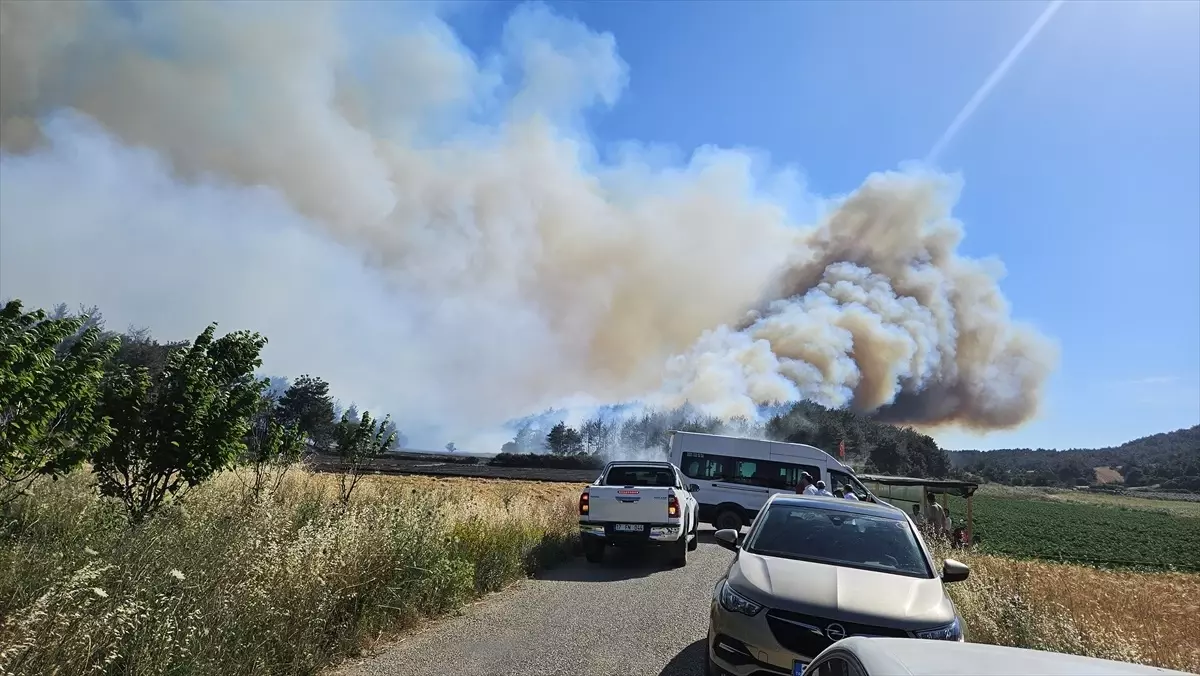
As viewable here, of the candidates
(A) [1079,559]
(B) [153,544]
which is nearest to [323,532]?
(B) [153,544]

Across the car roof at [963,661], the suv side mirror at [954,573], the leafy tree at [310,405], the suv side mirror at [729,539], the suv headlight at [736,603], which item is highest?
the leafy tree at [310,405]

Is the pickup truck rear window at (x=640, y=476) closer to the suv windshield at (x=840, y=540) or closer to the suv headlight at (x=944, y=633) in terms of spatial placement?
the suv windshield at (x=840, y=540)

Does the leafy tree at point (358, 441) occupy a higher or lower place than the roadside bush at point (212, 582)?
higher

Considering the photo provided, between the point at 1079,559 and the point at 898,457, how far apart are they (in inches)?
2259

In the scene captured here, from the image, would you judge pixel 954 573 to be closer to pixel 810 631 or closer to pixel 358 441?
pixel 810 631

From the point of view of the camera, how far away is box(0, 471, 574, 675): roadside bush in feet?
11.0

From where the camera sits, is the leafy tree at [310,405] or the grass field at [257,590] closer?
the grass field at [257,590]

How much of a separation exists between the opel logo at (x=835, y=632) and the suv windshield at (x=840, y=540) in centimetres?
110

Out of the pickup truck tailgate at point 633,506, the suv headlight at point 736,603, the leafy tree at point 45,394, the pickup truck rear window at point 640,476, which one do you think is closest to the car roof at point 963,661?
the suv headlight at point 736,603

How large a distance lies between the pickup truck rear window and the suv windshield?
6426mm

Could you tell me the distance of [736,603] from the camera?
14.9 ft

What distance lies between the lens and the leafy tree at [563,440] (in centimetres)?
10925

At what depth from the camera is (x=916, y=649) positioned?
2.23m

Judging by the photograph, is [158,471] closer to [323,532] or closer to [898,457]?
[323,532]
